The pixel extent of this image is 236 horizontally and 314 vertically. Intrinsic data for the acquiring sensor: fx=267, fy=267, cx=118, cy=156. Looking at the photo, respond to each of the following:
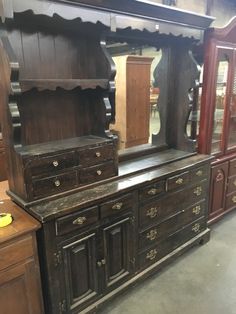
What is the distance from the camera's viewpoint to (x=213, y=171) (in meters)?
2.70

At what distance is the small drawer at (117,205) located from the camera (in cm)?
167

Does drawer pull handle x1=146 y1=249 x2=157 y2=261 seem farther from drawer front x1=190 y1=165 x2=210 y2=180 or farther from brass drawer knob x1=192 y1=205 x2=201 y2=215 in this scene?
drawer front x1=190 y1=165 x2=210 y2=180

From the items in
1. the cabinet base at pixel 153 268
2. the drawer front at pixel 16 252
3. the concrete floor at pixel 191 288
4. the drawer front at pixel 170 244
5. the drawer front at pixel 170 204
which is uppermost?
the drawer front at pixel 16 252

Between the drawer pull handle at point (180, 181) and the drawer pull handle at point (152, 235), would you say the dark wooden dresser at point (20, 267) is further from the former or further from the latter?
A: the drawer pull handle at point (180, 181)

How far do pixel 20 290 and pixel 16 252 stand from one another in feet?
0.75

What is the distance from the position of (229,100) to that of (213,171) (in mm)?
751

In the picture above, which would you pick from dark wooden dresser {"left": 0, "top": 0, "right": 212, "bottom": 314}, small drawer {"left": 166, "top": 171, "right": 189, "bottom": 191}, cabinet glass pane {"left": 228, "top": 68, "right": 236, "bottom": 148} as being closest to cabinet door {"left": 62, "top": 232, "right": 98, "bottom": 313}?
dark wooden dresser {"left": 0, "top": 0, "right": 212, "bottom": 314}

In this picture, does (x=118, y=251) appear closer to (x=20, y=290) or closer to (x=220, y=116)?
(x=20, y=290)

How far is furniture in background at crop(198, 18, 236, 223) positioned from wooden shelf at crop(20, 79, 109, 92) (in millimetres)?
1227

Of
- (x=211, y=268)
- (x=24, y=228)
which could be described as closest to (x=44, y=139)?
(x=24, y=228)

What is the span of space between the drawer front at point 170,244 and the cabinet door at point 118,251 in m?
0.14

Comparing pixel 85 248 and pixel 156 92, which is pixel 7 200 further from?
pixel 156 92

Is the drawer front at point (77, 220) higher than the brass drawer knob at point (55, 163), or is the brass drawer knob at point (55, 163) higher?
the brass drawer knob at point (55, 163)

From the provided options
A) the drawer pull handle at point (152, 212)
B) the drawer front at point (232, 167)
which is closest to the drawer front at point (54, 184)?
the drawer pull handle at point (152, 212)
